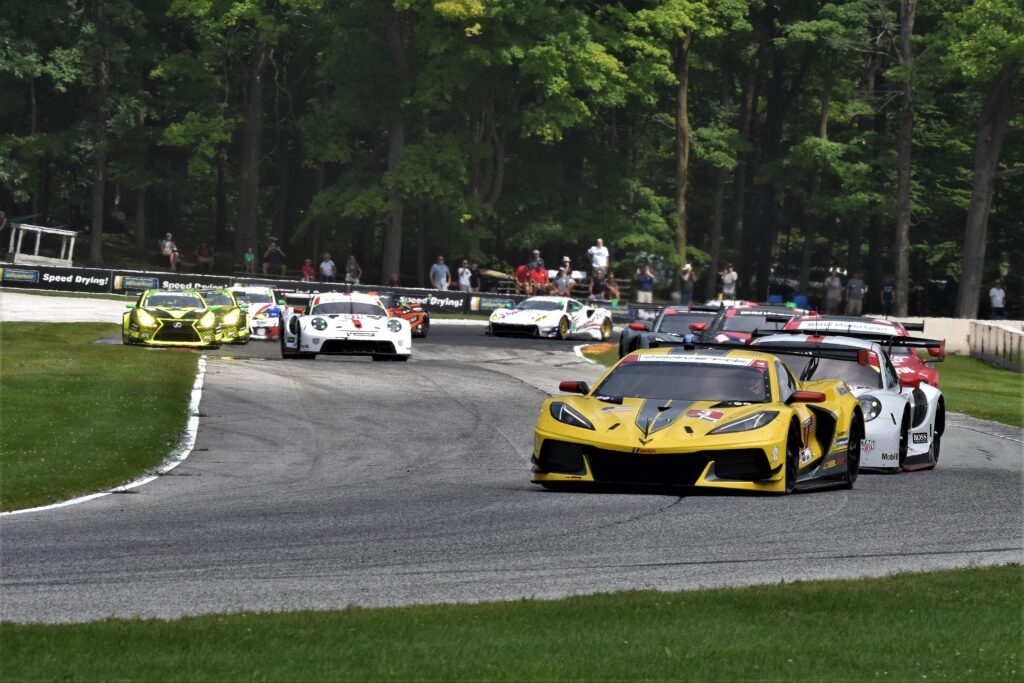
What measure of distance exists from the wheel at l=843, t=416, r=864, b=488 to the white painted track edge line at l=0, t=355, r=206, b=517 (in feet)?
20.8

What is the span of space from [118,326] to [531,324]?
10.5 metres

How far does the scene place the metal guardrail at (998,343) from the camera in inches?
1633

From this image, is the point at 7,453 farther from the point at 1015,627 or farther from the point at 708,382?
the point at 1015,627

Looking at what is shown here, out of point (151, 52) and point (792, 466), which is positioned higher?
point (151, 52)

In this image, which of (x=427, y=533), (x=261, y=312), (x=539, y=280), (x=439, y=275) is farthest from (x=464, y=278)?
(x=427, y=533)

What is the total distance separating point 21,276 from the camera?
5322 cm

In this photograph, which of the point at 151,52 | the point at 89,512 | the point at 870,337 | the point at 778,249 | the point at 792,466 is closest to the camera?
the point at 89,512

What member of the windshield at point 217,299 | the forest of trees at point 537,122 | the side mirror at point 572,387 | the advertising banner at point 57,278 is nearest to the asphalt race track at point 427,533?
the side mirror at point 572,387

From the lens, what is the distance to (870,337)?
22656 millimetres

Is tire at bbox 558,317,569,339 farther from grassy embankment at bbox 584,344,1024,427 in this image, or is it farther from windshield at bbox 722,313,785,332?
windshield at bbox 722,313,785,332

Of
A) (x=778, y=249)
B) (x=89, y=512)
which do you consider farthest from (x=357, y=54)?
(x=89, y=512)

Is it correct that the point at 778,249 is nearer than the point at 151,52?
No

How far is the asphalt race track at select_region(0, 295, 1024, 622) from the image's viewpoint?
9555 mm

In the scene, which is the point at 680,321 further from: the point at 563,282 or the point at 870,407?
the point at 563,282
